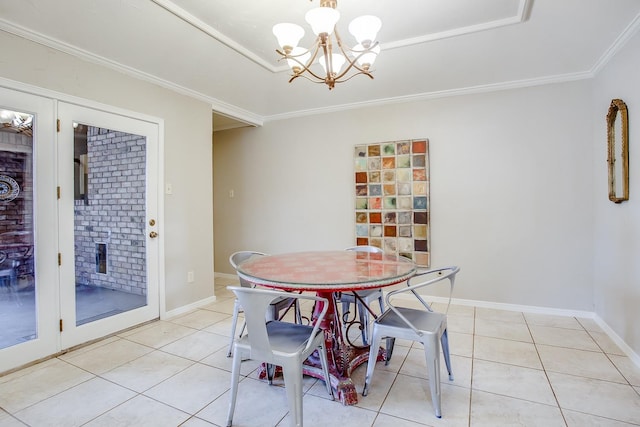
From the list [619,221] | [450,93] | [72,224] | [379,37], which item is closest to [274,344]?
[72,224]

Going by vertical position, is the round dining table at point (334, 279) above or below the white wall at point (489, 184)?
below

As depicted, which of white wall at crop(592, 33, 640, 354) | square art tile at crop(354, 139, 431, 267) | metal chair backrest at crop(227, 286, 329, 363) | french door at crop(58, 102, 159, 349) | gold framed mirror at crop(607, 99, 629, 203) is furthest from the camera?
square art tile at crop(354, 139, 431, 267)

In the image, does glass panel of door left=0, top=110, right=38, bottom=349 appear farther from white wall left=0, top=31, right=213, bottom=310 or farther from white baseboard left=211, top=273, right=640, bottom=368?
white baseboard left=211, top=273, right=640, bottom=368

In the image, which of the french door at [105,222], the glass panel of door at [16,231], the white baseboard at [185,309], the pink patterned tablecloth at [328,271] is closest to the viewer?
the pink patterned tablecloth at [328,271]

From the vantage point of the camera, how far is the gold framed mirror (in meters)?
2.46

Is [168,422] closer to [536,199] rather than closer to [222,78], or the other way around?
[222,78]

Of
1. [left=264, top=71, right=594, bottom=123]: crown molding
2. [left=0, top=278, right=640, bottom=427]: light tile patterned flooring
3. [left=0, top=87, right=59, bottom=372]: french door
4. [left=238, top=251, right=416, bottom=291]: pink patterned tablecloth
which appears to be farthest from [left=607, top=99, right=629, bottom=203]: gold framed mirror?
[left=0, top=87, right=59, bottom=372]: french door

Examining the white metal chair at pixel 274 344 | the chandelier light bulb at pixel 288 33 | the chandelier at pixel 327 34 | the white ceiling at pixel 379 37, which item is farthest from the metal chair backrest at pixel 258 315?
the white ceiling at pixel 379 37

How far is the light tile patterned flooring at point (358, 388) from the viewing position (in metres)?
1.74

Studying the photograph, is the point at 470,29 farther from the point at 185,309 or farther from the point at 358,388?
the point at 185,309

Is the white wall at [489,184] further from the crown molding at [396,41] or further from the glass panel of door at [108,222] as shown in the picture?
the glass panel of door at [108,222]

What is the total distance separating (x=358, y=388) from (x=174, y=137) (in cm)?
287

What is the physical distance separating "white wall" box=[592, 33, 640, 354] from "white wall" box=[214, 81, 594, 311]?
132 mm

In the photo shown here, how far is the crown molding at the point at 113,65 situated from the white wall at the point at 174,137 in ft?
0.13
